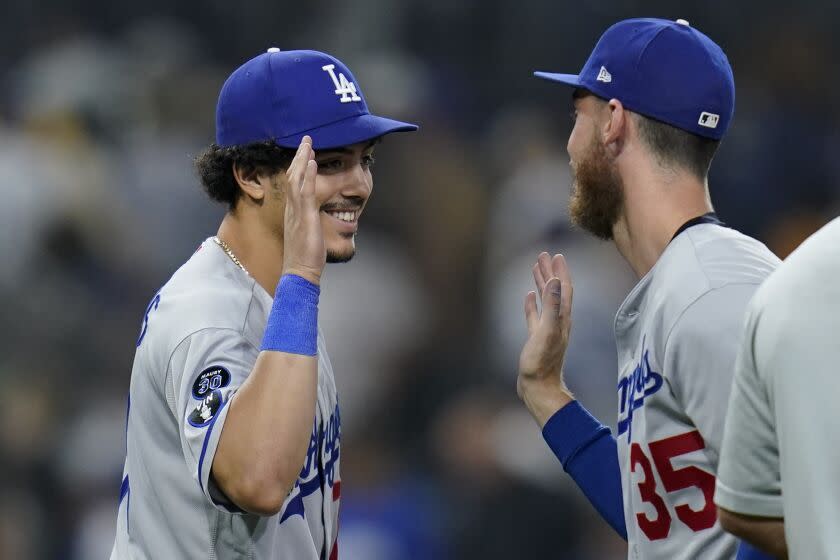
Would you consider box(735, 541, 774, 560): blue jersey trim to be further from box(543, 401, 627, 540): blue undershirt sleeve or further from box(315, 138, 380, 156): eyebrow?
box(315, 138, 380, 156): eyebrow

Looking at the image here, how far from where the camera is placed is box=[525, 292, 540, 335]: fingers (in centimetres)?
314

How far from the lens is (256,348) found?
8.54 feet

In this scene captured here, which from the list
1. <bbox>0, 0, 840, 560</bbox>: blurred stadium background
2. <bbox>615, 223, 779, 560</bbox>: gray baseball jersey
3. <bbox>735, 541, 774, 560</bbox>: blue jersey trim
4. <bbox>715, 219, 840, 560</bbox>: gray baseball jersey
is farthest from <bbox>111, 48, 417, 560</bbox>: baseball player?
<bbox>0, 0, 840, 560</bbox>: blurred stadium background

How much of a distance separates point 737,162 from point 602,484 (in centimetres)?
391

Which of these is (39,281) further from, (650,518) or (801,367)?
(801,367)

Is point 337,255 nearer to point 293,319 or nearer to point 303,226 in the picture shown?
point 303,226

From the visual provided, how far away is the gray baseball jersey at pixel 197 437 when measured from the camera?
8.07 feet

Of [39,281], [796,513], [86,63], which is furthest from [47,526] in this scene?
[796,513]

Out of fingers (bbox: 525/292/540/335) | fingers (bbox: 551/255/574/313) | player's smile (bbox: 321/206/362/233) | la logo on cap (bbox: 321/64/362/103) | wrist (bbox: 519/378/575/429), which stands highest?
Answer: la logo on cap (bbox: 321/64/362/103)

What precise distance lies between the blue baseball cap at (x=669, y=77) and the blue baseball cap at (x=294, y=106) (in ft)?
1.74

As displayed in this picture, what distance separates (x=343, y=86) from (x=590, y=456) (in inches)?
42.2

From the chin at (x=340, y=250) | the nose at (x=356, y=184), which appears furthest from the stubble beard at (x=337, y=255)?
the nose at (x=356, y=184)

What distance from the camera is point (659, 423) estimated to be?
7.80ft

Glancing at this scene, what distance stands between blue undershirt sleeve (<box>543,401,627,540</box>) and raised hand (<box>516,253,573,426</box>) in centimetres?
4
